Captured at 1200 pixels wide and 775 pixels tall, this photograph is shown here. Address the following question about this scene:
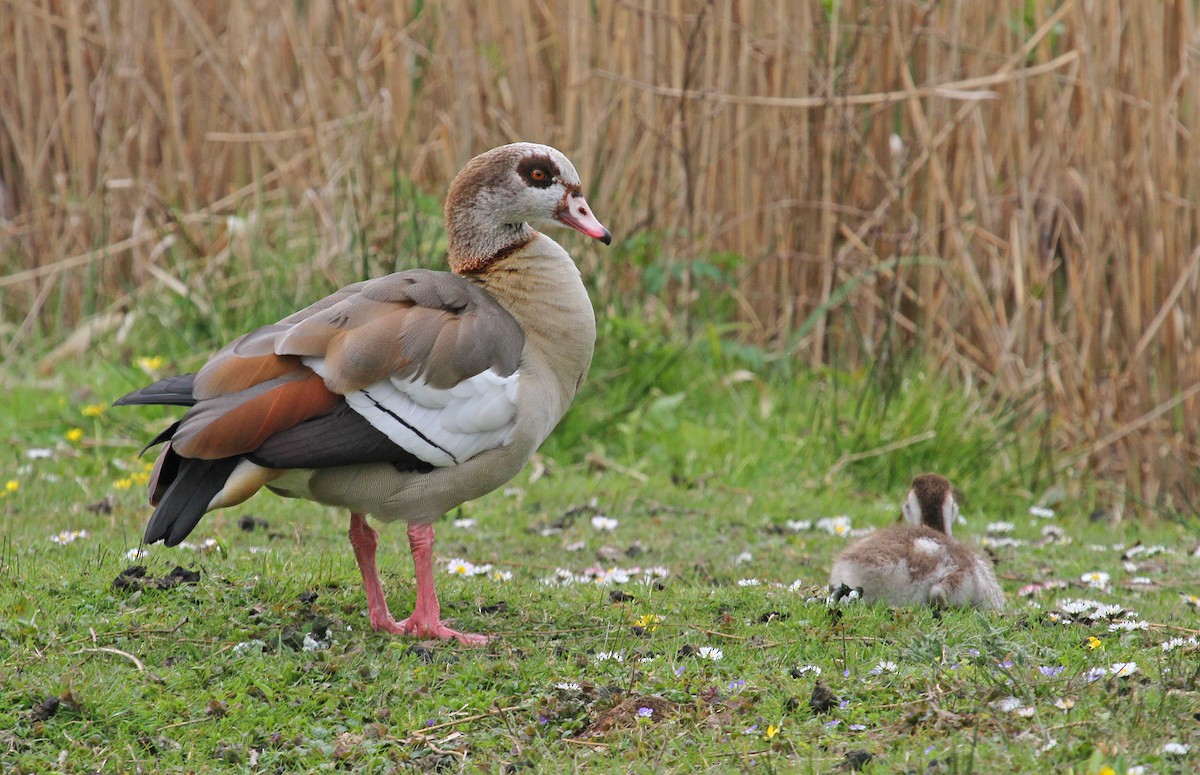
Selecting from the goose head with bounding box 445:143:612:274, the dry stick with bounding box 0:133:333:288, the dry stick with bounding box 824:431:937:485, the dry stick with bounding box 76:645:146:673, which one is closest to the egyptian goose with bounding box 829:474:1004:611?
the goose head with bounding box 445:143:612:274

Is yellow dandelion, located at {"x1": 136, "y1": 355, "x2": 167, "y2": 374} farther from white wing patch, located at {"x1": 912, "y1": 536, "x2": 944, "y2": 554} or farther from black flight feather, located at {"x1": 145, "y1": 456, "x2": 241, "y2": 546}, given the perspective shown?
white wing patch, located at {"x1": 912, "y1": 536, "x2": 944, "y2": 554}

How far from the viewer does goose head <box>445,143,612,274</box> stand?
16.7ft

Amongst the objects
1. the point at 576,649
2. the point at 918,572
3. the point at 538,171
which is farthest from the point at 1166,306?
the point at 576,649

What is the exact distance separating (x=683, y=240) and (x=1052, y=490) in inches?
115

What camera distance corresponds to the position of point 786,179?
9062 mm

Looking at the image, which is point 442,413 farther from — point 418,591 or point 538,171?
point 538,171

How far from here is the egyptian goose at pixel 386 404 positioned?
4285 mm

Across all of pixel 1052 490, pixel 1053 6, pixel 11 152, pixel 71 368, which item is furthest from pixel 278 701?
pixel 11 152

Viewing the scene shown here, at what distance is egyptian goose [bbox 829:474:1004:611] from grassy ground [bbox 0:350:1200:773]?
0.13 m

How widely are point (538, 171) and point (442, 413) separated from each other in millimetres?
1127

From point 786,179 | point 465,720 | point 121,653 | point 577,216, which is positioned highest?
point 577,216

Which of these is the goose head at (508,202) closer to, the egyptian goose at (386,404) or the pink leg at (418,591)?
the egyptian goose at (386,404)

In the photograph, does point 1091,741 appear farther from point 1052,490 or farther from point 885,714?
point 1052,490

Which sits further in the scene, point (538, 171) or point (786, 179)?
point (786, 179)
